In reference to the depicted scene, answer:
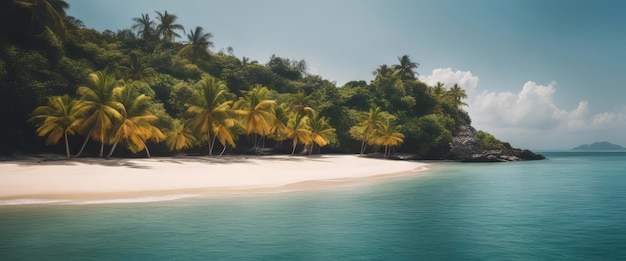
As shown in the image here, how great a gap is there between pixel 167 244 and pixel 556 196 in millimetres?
18928

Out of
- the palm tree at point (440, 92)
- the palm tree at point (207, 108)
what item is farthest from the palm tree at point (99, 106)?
the palm tree at point (440, 92)

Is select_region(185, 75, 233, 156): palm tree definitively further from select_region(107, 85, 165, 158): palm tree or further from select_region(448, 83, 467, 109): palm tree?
select_region(448, 83, 467, 109): palm tree

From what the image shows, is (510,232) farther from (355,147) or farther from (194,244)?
(355,147)

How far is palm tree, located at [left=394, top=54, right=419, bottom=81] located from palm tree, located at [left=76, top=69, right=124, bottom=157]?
187 feet

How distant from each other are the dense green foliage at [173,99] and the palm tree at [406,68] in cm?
20

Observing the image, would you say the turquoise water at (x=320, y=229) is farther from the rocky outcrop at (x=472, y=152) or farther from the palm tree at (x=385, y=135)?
the rocky outcrop at (x=472, y=152)

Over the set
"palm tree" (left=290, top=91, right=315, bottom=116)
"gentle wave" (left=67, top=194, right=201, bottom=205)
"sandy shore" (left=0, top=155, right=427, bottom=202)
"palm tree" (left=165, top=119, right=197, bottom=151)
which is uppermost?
"palm tree" (left=290, top=91, right=315, bottom=116)

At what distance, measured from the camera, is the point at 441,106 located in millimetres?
70250

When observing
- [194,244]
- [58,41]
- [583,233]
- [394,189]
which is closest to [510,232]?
[583,233]

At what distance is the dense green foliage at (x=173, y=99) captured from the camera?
1230 inches

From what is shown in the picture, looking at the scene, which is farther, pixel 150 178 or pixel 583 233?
pixel 150 178

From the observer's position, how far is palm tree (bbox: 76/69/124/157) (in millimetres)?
29047

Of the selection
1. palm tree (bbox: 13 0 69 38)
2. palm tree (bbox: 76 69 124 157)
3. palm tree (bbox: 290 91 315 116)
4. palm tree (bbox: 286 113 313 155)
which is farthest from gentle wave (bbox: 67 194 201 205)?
palm tree (bbox: 290 91 315 116)

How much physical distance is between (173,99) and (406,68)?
155 ft
